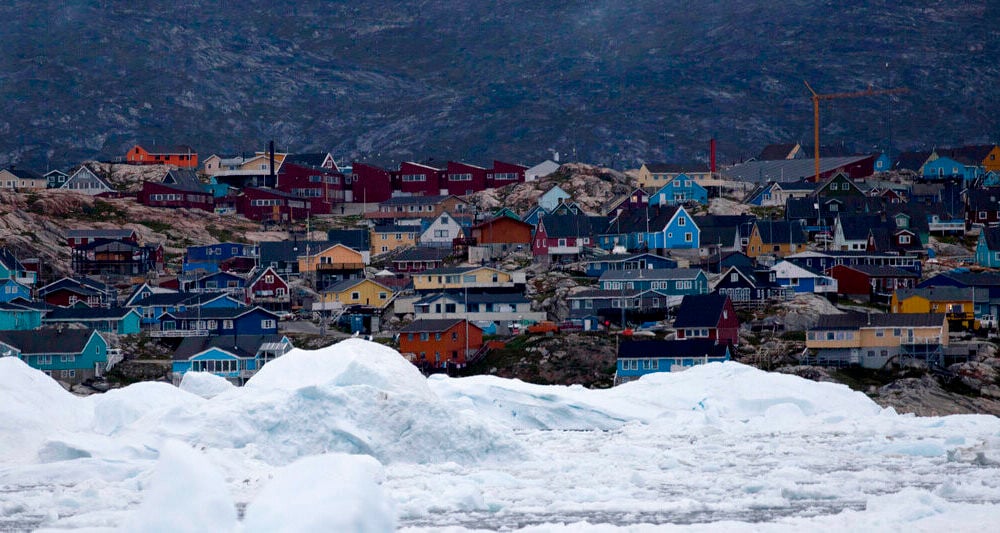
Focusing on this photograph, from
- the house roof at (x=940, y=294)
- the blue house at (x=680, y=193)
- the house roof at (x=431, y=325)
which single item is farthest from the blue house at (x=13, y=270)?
the house roof at (x=940, y=294)

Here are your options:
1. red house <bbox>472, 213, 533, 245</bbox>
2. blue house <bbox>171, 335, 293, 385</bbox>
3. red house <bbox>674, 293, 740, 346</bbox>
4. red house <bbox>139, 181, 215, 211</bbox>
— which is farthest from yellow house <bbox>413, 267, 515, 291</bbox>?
red house <bbox>139, 181, 215, 211</bbox>

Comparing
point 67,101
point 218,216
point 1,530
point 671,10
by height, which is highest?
point 671,10

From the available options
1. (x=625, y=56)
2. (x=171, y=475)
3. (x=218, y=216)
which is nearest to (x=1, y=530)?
(x=171, y=475)

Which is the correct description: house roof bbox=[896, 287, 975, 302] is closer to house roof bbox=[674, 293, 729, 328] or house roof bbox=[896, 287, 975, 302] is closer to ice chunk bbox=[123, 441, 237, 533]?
house roof bbox=[674, 293, 729, 328]

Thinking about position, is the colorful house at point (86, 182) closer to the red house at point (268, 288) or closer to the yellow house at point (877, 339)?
the red house at point (268, 288)

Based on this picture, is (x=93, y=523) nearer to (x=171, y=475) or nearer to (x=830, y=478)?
(x=171, y=475)

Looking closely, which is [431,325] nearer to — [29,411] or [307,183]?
[29,411]

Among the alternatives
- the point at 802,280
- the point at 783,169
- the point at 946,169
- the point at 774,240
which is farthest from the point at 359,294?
the point at 946,169
